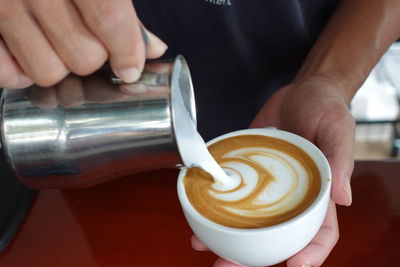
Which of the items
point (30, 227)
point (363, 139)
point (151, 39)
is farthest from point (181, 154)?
point (363, 139)

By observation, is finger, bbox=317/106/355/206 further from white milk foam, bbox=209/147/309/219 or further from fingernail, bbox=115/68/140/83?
fingernail, bbox=115/68/140/83

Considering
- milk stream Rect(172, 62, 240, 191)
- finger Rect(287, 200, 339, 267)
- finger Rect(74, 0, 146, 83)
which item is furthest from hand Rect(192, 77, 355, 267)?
finger Rect(74, 0, 146, 83)

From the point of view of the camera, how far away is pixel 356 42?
3.80ft

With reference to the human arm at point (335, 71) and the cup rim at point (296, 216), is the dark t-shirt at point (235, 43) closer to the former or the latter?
the human arm at point (335, 71)

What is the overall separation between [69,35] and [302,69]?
2.56 feet

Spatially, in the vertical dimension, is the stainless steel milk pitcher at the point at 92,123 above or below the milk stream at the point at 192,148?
above

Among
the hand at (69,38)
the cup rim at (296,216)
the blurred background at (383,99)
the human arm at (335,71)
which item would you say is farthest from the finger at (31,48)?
the blurred background at (383,99)

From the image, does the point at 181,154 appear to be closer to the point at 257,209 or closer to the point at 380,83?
the point at 257,209

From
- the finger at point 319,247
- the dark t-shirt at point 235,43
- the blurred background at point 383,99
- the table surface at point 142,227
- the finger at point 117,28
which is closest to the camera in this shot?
the finger at point 117,28

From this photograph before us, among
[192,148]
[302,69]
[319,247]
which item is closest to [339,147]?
[319,247]

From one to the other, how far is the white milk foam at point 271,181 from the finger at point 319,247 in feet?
0.35

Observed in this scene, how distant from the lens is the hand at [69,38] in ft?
1.80

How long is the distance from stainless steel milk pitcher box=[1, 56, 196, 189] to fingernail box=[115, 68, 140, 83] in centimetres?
1

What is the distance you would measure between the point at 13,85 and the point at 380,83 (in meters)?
2.09
